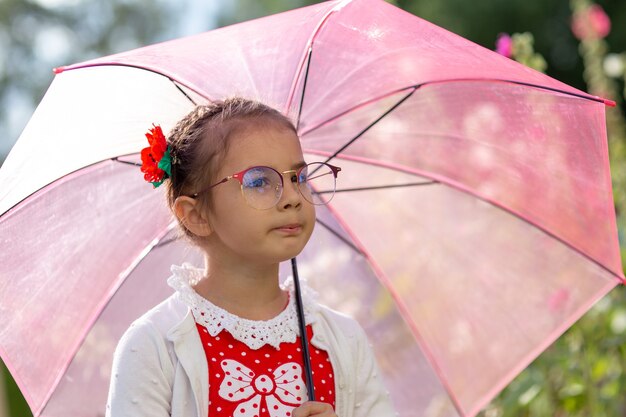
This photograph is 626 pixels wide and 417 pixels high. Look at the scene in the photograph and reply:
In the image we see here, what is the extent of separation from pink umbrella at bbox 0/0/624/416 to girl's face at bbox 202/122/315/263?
0.46ft

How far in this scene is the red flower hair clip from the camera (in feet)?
7.37

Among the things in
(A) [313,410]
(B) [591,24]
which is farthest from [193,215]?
(B) [591,24]

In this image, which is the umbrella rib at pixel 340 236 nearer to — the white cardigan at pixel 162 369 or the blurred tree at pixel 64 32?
the white cardigan at pixel 162 369

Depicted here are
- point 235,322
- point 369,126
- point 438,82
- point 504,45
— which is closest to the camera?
Answer: point 438,82

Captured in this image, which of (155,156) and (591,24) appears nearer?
(155,156)

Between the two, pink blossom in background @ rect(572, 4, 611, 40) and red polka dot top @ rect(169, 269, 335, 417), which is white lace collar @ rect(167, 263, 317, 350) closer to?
red polka dot top @ rect(169, 269, 335, 417)

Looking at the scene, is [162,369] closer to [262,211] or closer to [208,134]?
[262,211]

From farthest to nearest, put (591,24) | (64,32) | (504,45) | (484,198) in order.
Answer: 1. (64,32)
2. (591,24)
3. (504,45)
4. (484,198)

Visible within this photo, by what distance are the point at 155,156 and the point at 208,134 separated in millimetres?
123

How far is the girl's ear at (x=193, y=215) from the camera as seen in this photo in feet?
7.57

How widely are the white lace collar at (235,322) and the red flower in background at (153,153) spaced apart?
0.25 metres

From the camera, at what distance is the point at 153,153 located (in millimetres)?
2244

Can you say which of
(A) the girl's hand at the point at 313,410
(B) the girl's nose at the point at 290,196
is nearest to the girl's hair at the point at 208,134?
(B) the girl's nose at the point at 290,196

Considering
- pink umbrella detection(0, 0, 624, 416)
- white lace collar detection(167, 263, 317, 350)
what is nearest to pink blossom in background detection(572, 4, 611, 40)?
pink umbrella detection(0, 0, 624, 416)
